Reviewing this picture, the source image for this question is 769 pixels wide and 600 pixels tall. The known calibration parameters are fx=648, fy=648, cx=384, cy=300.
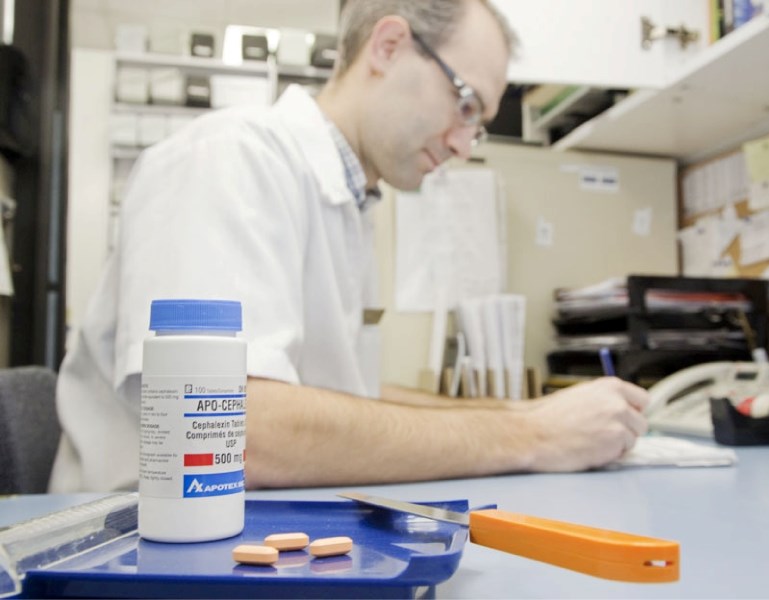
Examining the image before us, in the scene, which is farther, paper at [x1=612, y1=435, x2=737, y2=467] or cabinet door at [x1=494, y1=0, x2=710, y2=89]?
cabinet door at [x1=494, y1=0, x2=710, y2=89]

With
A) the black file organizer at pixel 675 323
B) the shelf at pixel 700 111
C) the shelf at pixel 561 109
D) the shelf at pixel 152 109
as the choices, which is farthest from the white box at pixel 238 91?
the black file organizer at pixel 675 323

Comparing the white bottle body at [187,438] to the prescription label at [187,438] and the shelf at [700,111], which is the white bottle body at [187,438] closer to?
the prescription label at [187,438]

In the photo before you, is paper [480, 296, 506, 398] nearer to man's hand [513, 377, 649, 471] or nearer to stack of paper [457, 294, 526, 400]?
stack of paper [457, 294, 526, 400]

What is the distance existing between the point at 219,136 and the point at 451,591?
22.9 inches

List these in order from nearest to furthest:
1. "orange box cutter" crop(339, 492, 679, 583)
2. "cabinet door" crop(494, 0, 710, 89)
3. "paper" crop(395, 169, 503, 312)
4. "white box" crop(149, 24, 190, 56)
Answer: "orange box cutter" crop(339, 492, 679, 583), "cabinet door" crop(494, 0, 710, 89), "paper" crop(395, 169, 503, 312), "white box" crop(149, 24, 190, 56)

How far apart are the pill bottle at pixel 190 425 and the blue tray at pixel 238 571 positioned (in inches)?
0.5

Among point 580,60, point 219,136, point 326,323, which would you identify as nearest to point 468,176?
point 580,60

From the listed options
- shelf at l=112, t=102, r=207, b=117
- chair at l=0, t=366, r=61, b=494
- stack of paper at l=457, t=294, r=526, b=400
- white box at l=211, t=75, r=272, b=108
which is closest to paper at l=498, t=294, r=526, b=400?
stack of paper at l=457, t=294, r=526, b=400

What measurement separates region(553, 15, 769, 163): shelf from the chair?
118cm

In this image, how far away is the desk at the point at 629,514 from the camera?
315mm

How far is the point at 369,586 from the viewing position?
0.26m

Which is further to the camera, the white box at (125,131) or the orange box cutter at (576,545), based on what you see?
the white box at (125,131)

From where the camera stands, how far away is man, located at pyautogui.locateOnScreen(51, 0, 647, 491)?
2.06 ft

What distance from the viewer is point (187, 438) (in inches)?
12.1
